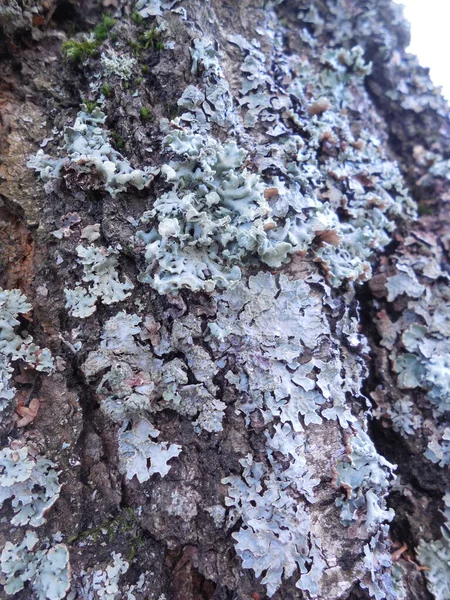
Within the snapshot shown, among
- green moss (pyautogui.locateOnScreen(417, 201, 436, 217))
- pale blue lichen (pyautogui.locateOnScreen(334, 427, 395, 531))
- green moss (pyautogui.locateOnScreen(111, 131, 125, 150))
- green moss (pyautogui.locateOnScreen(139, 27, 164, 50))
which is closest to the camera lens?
pale blue lichen (pyautogui.locateOnScreen(334, 427, 395, 531))

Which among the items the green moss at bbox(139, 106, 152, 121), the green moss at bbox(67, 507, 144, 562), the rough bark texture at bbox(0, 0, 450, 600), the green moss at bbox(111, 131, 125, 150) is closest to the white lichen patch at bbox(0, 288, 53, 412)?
the rough bark texture at bbox(0, 0, 450, 600)

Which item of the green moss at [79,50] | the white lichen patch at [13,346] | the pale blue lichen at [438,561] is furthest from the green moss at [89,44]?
the pale blue lichen at [438,561]

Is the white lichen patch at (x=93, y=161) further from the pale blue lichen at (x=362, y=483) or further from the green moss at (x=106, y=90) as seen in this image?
the pale blue lichen at (x=362, y=483)

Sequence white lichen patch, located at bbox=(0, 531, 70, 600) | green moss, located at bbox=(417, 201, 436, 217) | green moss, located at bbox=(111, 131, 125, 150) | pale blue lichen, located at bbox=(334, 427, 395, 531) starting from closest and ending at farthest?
1. white lichen patch, located at bbox=(0, 531, 70, 600)
2. pale blue lichen, located at bbox=(334, 427, 395, 531)
3. green moss, located at bbox=(111, 131, 125, 150)
4. green moss, located at bbox=(417, 201, 436, 217)

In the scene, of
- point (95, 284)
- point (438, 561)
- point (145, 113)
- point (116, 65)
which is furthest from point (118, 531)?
point (116, 65)

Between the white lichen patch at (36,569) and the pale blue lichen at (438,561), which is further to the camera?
the pale blue lichen at (438,561)

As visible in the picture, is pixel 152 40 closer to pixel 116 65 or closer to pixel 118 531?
pixel 116 65

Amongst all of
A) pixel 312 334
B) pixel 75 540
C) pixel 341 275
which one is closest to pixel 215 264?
pixel 312 334

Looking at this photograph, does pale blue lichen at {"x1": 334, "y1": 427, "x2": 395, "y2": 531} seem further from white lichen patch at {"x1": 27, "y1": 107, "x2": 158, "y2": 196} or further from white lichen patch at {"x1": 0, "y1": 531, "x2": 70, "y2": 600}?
white lichen patch at {"x1": 27, "y1": 107, "x2": 158, "y2": 196}
